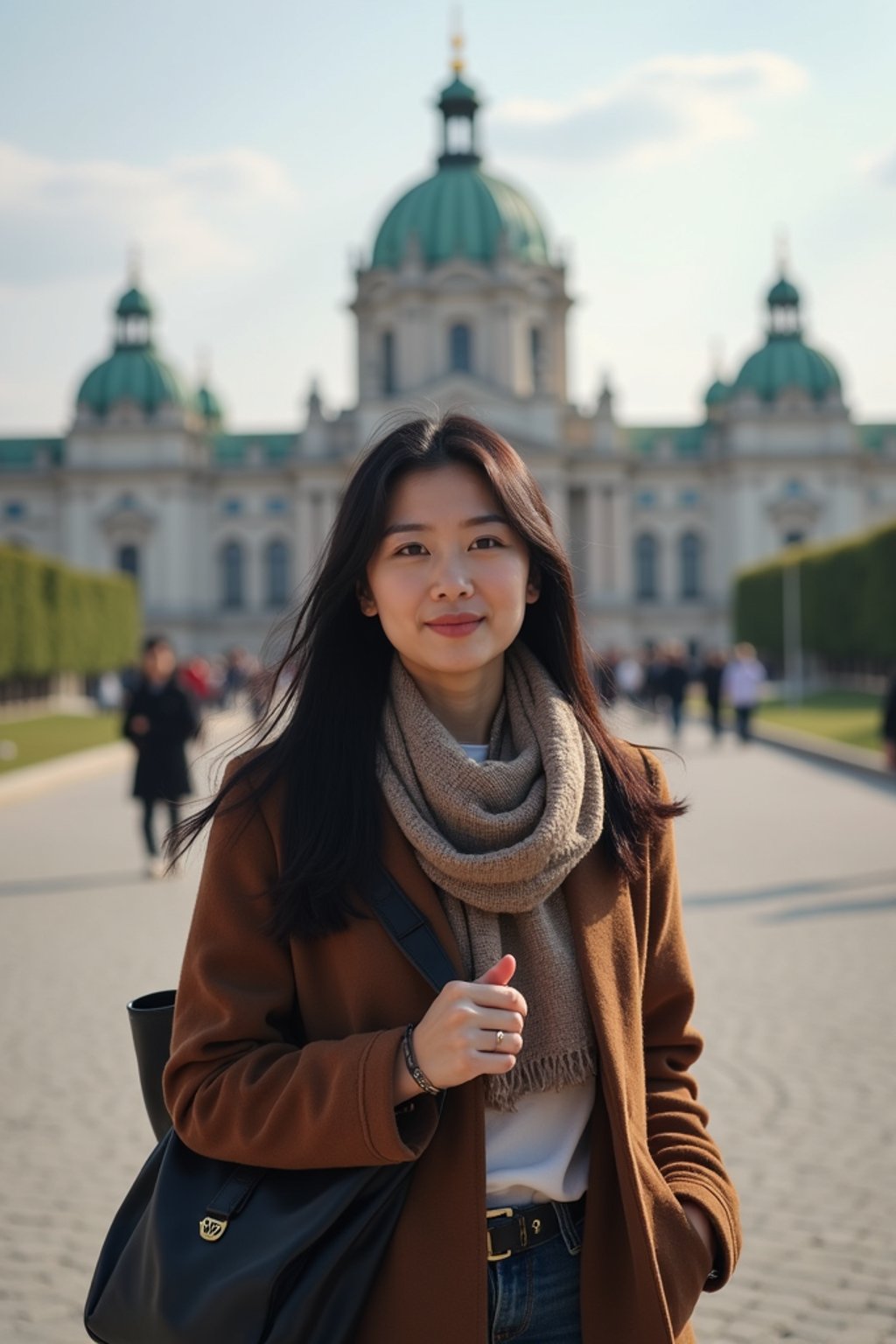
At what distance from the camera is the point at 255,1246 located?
200 centimetres

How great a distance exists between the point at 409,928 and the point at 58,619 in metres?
43.0

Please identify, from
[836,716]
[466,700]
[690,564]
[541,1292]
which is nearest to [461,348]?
[690,564]

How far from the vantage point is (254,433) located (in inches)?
3196

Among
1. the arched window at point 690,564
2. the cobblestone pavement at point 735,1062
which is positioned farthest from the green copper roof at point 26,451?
the cobblestone pavement at point 735,1062

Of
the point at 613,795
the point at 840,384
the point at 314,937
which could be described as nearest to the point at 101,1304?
the point at 314,937

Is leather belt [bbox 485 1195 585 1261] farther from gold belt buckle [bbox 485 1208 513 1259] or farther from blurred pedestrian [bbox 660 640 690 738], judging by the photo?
blurred pedestrian [bbox 660 640 690 738]

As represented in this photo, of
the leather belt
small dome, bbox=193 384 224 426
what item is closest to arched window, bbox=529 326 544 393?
small dome, bbox=193 384 224 426

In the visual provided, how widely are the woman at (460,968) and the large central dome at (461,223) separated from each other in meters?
72.9

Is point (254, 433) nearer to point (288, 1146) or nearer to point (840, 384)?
point (840, 384)

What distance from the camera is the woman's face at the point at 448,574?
7.69 ft

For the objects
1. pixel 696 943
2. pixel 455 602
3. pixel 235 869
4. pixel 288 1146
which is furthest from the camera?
pixel 696 943

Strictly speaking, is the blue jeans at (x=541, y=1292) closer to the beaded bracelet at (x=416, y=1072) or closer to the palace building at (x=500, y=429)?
the beaded bracelet at (x=416, y=1072)

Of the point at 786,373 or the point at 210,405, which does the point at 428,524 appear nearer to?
the point at 786,373

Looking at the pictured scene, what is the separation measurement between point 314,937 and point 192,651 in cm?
7346
